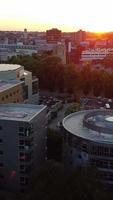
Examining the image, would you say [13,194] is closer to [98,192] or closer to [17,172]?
[17,172]

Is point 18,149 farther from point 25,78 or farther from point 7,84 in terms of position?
point 25,78

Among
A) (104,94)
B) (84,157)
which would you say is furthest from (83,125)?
(104,94)

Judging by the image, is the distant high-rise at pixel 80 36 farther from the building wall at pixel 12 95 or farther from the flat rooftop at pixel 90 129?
the flat rooftop at pixel 90 129

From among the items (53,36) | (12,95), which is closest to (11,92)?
(12,95)

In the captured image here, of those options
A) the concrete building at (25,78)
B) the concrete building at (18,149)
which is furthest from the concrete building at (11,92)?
the concrete building at (18,149)

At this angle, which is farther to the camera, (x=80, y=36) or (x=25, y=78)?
(x=80, y=36)

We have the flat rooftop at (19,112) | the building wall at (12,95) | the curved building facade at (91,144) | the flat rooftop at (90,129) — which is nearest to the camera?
the curved building facade at (91,144)
